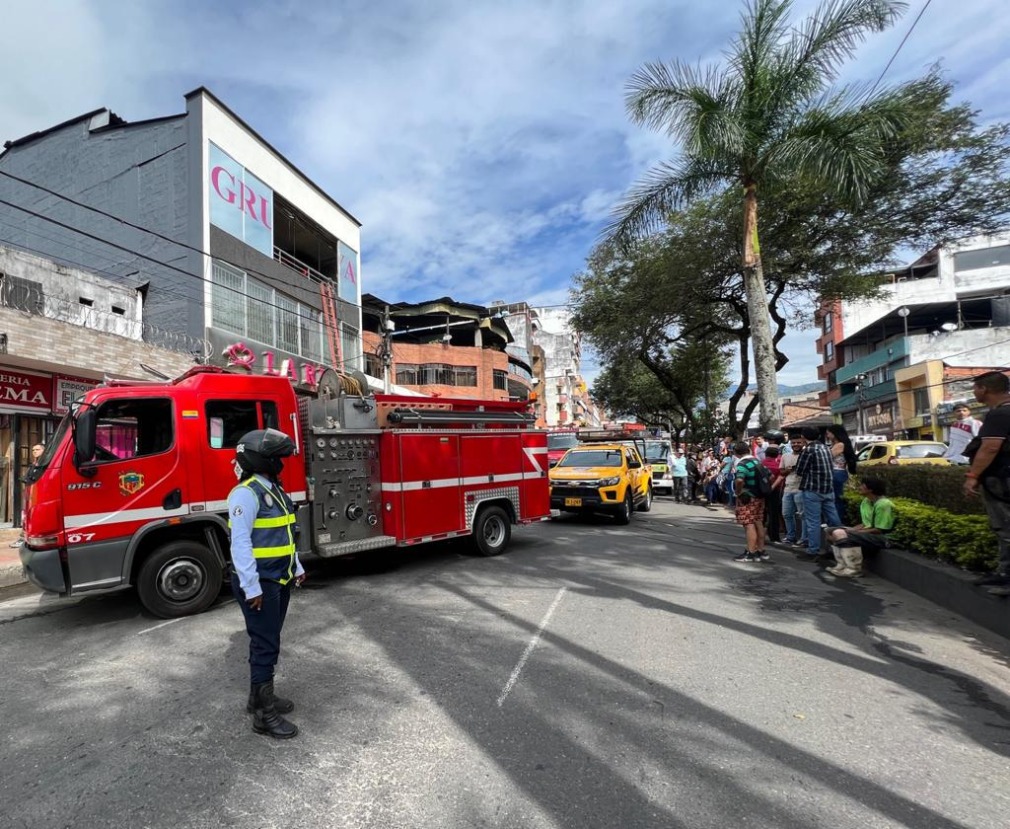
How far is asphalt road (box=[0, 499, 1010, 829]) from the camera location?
2.64 metres

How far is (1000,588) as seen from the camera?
189 inches

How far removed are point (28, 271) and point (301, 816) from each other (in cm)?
1470

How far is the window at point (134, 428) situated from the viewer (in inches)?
217

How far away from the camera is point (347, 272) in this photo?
2272 cm

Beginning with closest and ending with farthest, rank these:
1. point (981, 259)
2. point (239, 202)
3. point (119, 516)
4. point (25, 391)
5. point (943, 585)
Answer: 1. point (119, 516)
2. point (943, 585)
3. point (25, 391)
4. point (239, 202)
5. point (981, 259)

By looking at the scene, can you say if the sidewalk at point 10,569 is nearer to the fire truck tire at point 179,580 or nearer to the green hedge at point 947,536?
the fire truck tire at point 179,580

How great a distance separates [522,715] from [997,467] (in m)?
4.29

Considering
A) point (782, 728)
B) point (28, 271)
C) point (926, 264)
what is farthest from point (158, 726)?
point (926, 264)

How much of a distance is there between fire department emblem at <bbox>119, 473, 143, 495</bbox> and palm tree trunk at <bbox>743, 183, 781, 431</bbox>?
10.00 metres

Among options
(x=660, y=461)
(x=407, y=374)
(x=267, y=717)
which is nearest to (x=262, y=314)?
(x=660, y=461)

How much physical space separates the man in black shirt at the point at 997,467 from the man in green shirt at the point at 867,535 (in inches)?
83.1

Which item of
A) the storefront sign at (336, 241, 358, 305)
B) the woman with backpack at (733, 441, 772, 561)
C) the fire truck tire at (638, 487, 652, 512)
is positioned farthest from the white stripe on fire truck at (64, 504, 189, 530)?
the storefront sign at (336, 241, 358, 305)

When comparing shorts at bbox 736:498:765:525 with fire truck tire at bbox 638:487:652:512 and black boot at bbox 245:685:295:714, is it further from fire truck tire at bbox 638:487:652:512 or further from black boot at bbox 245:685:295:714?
fire truck tire at bbox 638:487:652:512

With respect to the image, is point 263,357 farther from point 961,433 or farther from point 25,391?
point 961,433
